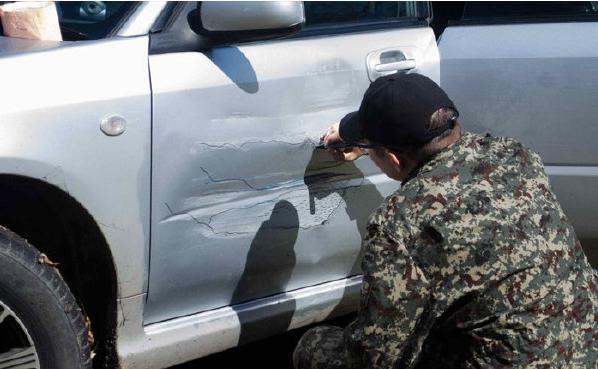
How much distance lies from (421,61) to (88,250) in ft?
4.13

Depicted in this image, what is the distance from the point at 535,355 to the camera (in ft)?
6.53

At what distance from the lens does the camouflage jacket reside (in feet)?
6.42

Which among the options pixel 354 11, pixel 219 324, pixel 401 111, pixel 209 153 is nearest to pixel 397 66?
pixel 354 11

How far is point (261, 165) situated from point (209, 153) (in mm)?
183

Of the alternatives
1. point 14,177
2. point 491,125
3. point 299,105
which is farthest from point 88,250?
point 491,125

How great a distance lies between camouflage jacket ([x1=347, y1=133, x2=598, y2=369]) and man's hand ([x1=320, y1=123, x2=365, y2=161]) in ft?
2.08

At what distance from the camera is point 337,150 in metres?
2.71

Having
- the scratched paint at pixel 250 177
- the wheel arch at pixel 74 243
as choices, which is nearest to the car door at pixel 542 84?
the scratched paint at pixel 250 177

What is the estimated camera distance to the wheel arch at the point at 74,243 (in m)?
2.45

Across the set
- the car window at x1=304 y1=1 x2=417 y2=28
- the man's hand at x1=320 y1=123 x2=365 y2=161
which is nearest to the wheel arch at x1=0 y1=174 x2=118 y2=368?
the man's hand at x1=320 y1=123 x2=365 y2=161

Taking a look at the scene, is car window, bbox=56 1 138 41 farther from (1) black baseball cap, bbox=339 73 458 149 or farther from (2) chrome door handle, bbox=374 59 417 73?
(1) black baseball cap, bbox=339 73 458 149

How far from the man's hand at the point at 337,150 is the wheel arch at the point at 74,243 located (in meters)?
0.73

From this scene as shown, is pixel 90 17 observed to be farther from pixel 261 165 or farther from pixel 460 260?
pixel 460 260

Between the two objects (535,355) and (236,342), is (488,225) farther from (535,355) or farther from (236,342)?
(236,342)
